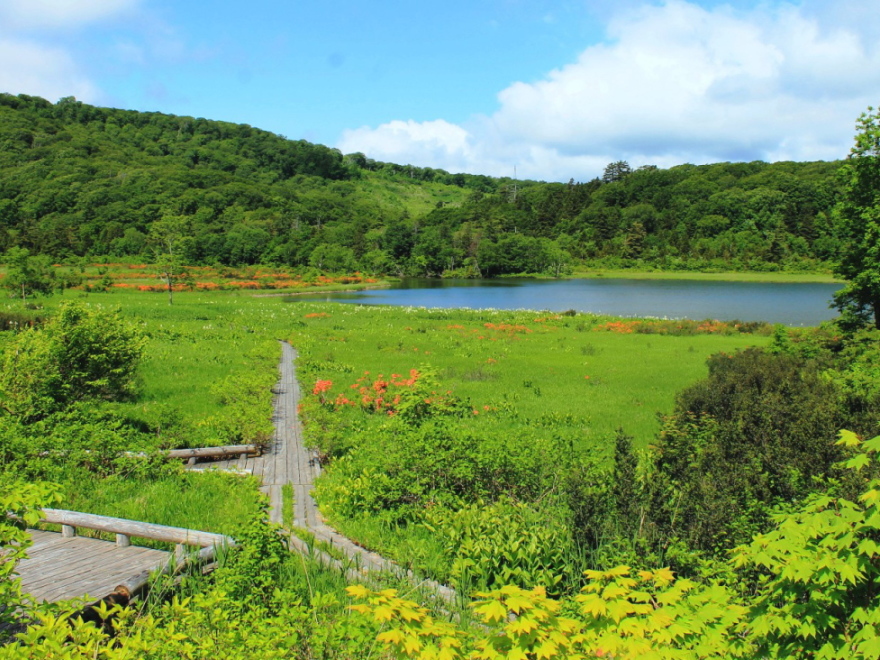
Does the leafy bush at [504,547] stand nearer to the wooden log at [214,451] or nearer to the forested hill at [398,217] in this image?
the wooden log at [214,451]

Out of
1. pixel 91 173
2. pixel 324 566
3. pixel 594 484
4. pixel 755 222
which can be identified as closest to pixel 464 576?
pixel 324 566

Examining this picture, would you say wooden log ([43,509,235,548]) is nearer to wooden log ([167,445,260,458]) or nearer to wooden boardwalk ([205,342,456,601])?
wooden boardwalk ([205,342,456,601])

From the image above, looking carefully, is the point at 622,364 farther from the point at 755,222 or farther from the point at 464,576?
the point at 755,222

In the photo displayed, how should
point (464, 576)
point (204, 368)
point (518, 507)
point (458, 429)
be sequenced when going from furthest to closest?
point (204, 368) → point (458, 429) → point (518, 507) → point (464, 576)

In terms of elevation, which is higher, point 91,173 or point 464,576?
point 91,173

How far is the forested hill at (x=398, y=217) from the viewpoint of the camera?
11469 centimetres

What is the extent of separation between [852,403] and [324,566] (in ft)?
33.2

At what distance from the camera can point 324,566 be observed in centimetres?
666

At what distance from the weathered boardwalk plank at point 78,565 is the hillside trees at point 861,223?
65.6 feet

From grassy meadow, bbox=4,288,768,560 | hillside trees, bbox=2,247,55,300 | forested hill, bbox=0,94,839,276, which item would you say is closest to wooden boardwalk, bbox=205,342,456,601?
grassy meadow, bbox=4,288,768,560

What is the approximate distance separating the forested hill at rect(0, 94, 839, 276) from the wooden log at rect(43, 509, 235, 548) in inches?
3635

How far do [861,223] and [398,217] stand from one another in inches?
6149

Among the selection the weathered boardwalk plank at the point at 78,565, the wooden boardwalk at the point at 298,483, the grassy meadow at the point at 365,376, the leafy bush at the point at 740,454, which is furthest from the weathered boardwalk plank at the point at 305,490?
the leafy bush at the point at 740,454

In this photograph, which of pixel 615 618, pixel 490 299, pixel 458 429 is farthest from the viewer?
pixel 490 299
